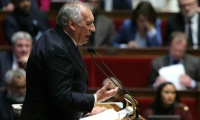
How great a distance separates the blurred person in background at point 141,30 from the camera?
2674 mm

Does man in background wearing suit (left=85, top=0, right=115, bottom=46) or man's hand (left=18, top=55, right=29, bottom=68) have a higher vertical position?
man in background wearing suit (left=85, top=0, right=115, bottom=46)

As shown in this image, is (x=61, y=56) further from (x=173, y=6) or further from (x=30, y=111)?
(x=173, y=6)

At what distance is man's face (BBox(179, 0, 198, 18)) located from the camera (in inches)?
108

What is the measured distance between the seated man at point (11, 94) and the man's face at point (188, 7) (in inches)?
52.5

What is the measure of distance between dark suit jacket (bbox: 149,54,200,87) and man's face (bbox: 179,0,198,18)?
1.41 ft

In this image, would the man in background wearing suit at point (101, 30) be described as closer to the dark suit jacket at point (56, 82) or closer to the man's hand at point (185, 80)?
the man's hand at point (185, 80)

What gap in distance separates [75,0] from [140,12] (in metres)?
1.54

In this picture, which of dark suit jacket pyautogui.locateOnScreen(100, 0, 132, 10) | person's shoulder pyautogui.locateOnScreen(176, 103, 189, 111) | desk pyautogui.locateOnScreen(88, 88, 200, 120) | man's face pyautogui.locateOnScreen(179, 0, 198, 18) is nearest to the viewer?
person's shoulder pyautogui.locateOnScreen(176, 103, 189, 111)

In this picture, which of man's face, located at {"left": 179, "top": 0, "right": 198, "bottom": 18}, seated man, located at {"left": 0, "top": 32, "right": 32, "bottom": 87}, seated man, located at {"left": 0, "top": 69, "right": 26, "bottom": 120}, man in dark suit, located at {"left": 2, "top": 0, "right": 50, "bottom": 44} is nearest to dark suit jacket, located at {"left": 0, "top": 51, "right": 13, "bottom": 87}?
seated man, located at {"left": 0, "top": 32, "right": 32, "bottom": 87}

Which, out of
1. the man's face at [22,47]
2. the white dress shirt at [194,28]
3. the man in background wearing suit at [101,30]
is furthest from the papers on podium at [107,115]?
the white dress shirt at [194,28]

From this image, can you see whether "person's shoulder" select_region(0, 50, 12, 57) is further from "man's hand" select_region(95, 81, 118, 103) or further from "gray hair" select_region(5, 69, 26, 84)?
"man's hand" select_region(95, 81, 118, 103)

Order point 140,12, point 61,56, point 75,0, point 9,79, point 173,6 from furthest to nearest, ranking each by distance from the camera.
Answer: point 173,6 < point 140,12 < point 9,79 < point 75,0 < point 61,56

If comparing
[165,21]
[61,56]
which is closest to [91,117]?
[61,56]

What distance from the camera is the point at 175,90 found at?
2199mm
